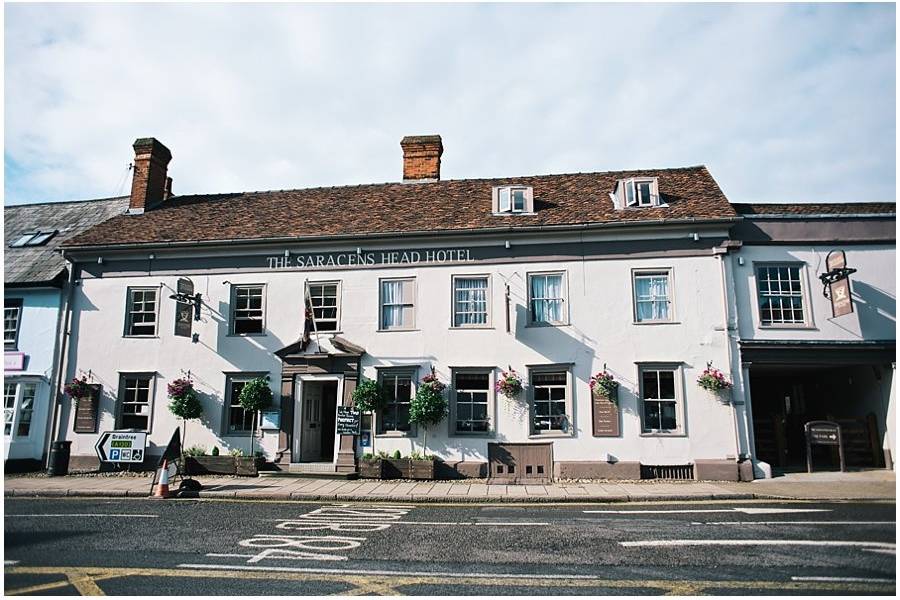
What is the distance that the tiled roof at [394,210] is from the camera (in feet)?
57.8

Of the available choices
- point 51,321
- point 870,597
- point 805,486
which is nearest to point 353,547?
point 870,597

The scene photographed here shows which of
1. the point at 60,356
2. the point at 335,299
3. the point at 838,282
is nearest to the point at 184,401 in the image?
the point at 60,356

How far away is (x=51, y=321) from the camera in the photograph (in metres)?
19.2

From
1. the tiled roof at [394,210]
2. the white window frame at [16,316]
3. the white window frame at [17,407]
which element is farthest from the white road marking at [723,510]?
the white window frame at [16,316]

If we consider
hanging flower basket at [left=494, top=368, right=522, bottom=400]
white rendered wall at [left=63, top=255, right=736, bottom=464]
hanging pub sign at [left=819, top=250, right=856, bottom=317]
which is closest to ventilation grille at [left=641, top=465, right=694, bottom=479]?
white rendered wall at [left=63, top=255, right=736, bottom=464]

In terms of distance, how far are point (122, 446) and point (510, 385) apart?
10353 millimetres

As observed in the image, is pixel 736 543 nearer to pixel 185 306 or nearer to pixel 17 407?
pixel 185 306

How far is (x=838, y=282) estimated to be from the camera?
15.5 meters

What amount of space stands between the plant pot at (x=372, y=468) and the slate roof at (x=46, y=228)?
36.3 ft

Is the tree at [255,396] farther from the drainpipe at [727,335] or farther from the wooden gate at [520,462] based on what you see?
the drainpipe at [727,335]

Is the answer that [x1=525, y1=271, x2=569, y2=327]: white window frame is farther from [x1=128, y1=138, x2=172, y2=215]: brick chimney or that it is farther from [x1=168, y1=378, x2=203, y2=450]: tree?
[x1=128, y1=138, x2=172, y2=215]: brick chimney

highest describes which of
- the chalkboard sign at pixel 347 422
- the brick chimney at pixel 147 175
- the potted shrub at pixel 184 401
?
the brick chimney at pixel 147 175

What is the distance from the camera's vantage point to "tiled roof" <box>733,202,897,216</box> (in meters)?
16.0

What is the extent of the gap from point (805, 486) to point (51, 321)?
20755 millimetres
